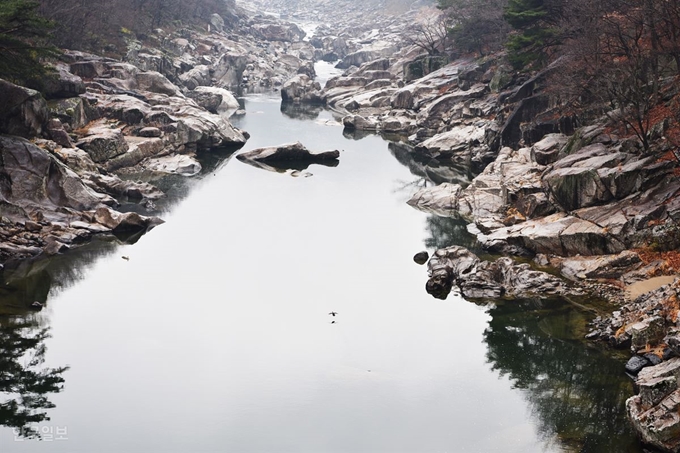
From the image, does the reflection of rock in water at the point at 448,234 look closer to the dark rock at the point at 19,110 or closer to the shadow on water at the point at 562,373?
the shadow on water at the point at 562,373

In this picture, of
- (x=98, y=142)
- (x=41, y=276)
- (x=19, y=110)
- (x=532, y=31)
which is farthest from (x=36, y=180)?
(x=532, y=31)

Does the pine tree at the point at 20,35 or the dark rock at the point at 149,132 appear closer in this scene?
the pine tree at the point at 20,35

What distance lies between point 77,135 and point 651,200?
36016 mm

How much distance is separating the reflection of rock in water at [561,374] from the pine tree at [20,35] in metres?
24.4

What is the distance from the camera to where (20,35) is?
31.8 metres

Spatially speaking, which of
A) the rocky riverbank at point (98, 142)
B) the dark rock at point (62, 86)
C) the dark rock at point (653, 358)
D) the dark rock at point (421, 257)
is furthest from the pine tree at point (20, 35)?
the dark rock at point (653, 358)

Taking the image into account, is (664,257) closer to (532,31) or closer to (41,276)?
(41,276)

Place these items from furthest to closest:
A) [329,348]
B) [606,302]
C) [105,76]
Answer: [105,76] → [606,302] → [329,348]

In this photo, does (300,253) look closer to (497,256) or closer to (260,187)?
(497,256)

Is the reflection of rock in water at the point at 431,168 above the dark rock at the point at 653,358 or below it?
below

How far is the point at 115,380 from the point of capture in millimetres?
21266

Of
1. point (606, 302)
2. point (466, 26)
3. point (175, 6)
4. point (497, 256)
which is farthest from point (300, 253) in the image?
point (175, 6)

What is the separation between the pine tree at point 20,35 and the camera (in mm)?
29500

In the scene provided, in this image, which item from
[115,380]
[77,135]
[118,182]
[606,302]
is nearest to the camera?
[115,380]
